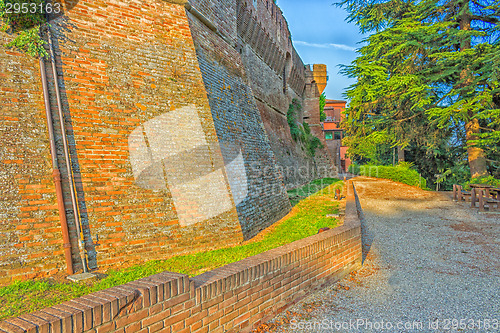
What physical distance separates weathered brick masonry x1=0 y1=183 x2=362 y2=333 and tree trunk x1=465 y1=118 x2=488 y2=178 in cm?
1494

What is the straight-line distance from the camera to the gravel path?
3.59m

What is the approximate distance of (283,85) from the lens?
2369 centimetres

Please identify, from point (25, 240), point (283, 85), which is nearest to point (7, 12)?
point (25, 240)

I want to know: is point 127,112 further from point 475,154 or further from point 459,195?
point 475,154

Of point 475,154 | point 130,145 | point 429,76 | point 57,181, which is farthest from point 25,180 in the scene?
point 475,154

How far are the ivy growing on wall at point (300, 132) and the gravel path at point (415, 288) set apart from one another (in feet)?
51.1

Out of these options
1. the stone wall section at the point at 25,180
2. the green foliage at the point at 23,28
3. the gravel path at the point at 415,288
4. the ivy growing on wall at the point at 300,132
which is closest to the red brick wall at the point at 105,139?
the stone wall section at the point at 25,180

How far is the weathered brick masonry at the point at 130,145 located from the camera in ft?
15.9

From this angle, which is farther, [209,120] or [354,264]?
[209,120]

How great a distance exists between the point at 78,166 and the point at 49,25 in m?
2.80

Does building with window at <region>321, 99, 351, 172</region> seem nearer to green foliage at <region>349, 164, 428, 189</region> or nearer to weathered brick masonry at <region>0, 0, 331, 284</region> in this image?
green foliage at <region>349, 164, 428, 189</region>

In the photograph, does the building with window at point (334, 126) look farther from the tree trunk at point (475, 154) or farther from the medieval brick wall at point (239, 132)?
the medieval brick wall at point (239, 132)

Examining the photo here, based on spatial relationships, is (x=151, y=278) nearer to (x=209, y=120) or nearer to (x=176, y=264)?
(x=176, y=264)

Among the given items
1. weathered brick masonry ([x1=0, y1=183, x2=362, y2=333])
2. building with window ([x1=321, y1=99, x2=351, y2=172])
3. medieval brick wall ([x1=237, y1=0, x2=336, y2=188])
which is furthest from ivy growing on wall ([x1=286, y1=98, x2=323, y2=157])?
building with window ([x1=321, y1=99, x2=351, y2=172])
